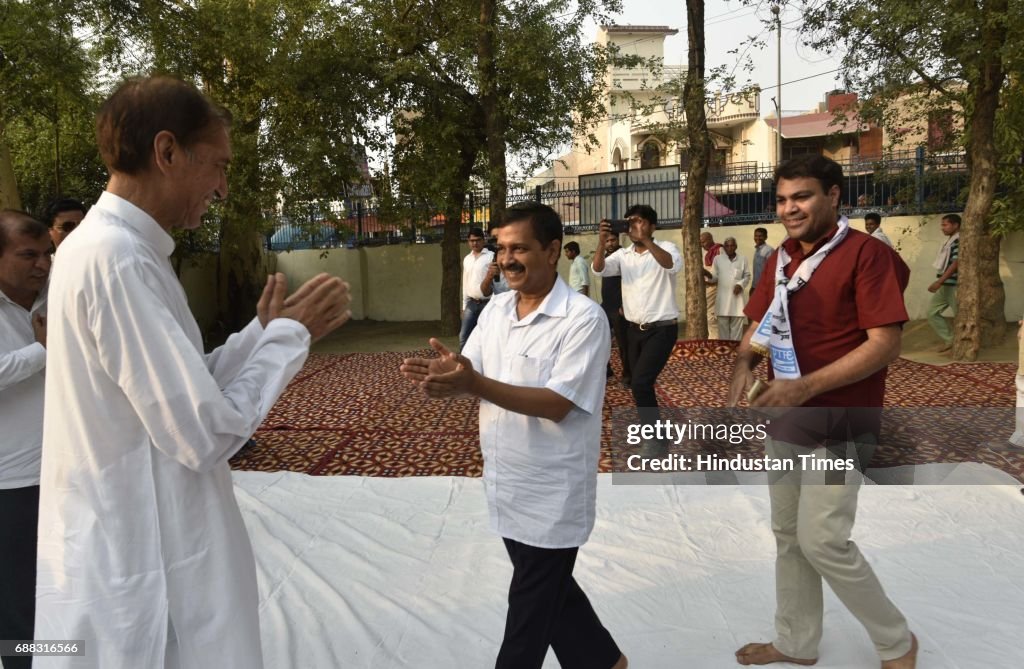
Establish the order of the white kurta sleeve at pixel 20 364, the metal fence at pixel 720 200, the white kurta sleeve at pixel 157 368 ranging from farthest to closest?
the metal fence at pixel 720 200 < the white kurta sleeve at pixel 20 364 < the white kurta sleeve at pixel 157 368

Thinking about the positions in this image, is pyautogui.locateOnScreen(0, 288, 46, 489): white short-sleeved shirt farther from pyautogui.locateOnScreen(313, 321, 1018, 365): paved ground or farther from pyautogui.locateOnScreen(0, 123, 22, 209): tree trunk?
pyautogui.locateOnScreen(313, 321, 1018, 365): paved ground

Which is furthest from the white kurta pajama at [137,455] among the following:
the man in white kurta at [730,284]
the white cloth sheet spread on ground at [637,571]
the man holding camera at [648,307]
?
the man in white kurta at [730,284]

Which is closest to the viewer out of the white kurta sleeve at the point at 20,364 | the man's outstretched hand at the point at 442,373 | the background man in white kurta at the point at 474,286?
the man's outstretched hand at the point at 442,373

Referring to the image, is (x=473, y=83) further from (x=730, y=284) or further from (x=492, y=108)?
(x=730, y=284)

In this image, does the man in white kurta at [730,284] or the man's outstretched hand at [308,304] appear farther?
the man in white kurta at [730,284]

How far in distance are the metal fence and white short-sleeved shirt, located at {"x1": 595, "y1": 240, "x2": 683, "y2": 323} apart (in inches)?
249

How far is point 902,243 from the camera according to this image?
12.7 metres

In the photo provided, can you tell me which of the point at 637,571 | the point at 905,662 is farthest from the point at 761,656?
the point at 637,571

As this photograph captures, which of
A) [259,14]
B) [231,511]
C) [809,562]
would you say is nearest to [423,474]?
[809,562]

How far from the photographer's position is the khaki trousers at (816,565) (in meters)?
2.44

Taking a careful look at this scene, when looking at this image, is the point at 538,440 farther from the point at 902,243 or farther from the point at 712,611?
the point at 902,243

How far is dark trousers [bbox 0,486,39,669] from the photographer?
7.17 ft

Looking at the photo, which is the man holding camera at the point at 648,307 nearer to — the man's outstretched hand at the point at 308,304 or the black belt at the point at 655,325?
the black belt at the point at 655,325

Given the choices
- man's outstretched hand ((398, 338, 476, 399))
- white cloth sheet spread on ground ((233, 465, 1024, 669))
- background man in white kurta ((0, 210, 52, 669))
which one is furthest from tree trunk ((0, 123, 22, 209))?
man's outstretched hand ((398, 338, 476, 399))
